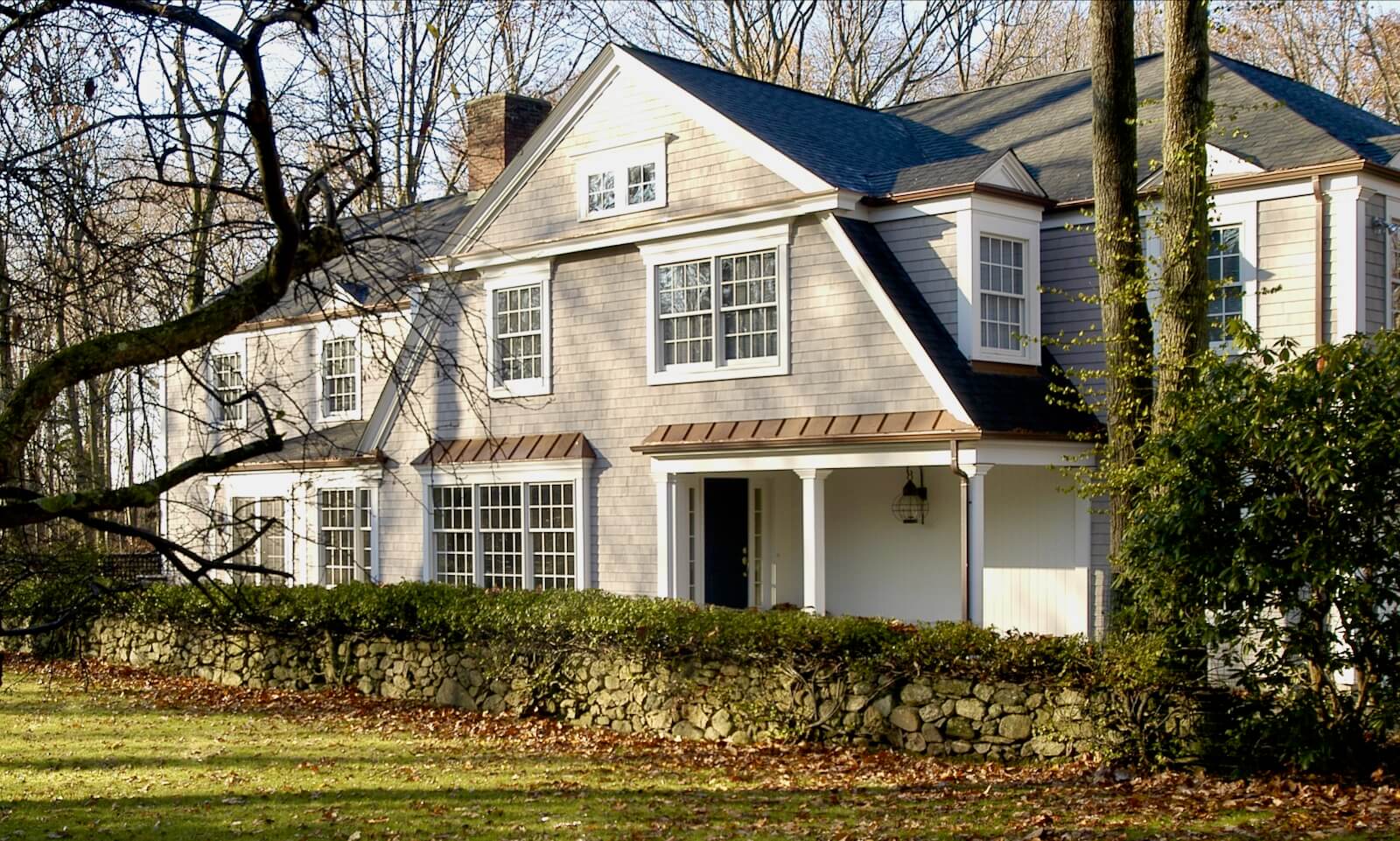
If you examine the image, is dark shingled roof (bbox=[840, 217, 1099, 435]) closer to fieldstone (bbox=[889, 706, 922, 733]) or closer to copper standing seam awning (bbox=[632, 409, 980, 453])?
copper standing seam awning (bbox=[632, 409, 980, 453])

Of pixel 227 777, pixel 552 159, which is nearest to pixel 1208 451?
pixel 227 777

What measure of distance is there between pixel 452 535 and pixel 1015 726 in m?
11.3

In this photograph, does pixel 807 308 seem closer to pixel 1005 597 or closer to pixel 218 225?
pixel 1005 597

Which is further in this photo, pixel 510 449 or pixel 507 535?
pixel 507 535

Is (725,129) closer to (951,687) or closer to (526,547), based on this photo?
(526,547)

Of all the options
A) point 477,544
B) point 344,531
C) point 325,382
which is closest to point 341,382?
point 325,382

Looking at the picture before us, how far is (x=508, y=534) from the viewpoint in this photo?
792 inches

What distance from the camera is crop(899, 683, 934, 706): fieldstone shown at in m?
11.8

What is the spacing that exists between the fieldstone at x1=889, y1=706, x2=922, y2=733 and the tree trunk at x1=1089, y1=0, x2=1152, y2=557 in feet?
7.11

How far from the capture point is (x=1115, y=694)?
34.8 ft

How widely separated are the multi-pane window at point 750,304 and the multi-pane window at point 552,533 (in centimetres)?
337

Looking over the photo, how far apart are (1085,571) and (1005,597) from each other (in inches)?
40.8

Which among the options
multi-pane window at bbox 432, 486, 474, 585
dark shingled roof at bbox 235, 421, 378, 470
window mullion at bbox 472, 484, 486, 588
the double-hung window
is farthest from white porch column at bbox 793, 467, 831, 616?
dark shingled roof at bbox 235, 421, 378, 470

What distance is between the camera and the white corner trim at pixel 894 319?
1526 centimetres
